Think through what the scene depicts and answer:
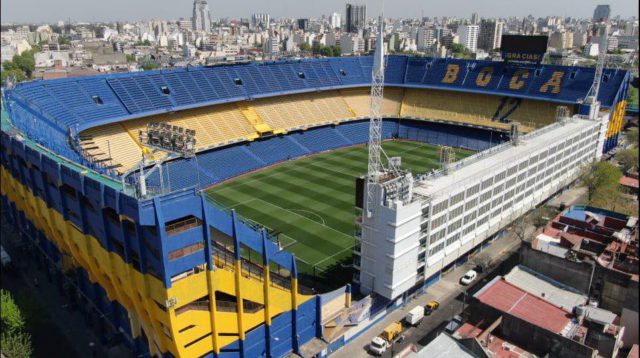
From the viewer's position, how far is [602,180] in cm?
4538

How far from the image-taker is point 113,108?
51.9 m

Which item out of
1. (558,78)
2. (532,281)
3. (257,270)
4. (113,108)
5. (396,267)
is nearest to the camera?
(257,270)

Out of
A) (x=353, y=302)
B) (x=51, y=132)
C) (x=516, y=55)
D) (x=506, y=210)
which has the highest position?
(x=516, y=55)

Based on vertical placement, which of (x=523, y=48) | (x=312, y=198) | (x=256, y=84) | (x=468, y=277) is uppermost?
(x=523, y=48)

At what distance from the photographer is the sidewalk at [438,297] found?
2862cm

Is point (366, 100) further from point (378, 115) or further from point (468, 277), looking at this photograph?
point (378, 115)

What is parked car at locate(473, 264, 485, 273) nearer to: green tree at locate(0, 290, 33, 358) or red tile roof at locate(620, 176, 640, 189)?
red tile roof at locate(620, 176, 640, 189)

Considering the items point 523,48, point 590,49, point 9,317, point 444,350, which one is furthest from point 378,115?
point 590,49

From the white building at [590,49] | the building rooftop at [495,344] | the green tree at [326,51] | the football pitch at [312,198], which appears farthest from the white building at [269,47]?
the building rooftop at [495,344]

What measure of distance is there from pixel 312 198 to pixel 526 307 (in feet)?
88.4

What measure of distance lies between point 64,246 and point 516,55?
6261cm

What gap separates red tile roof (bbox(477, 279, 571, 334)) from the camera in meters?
25.8

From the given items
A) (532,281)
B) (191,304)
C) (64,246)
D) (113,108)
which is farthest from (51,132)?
(532,281)

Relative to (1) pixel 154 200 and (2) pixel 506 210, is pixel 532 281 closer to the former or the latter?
(2) pixel 506 210
